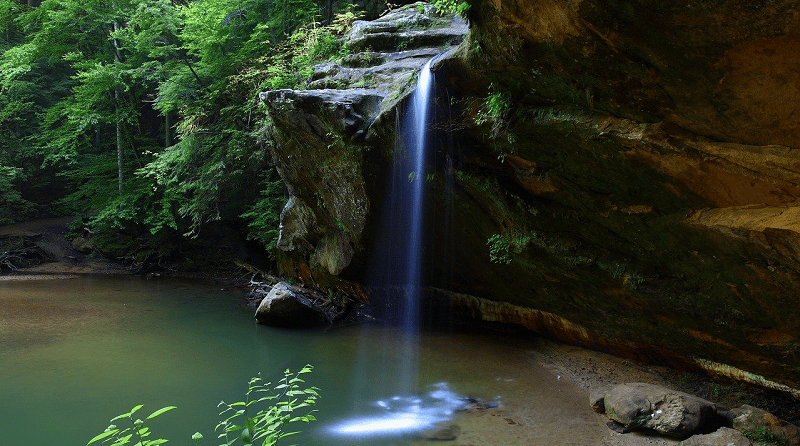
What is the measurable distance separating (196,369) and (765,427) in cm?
753

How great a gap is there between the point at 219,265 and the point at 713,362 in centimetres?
1503

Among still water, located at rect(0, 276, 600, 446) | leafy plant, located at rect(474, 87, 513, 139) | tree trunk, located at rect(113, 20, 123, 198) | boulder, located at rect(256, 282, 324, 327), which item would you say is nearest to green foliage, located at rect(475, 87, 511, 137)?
leafy plant, located at rect(474, 87, 513, 139)

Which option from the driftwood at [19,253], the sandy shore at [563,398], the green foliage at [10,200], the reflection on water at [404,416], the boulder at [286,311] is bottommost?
the reflection on water at [404,416]

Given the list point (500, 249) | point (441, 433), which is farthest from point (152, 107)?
point (441, 433)

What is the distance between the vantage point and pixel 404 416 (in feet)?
22.4

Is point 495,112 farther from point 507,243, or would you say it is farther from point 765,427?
point 765,427

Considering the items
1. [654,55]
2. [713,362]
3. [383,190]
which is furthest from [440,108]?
[713,362]

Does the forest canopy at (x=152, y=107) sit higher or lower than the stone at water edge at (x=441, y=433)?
higher

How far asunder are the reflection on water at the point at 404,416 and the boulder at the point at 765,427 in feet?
10.2

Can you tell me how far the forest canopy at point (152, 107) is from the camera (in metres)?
14.6

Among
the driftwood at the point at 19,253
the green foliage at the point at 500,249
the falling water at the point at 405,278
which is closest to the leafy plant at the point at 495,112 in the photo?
the falling water at the point at 405,278

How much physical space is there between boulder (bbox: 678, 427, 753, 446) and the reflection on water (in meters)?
2.61

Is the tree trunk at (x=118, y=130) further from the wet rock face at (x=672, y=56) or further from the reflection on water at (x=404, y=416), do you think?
the wet rock face at (x=672, y=56)

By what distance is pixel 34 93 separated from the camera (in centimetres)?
2083
